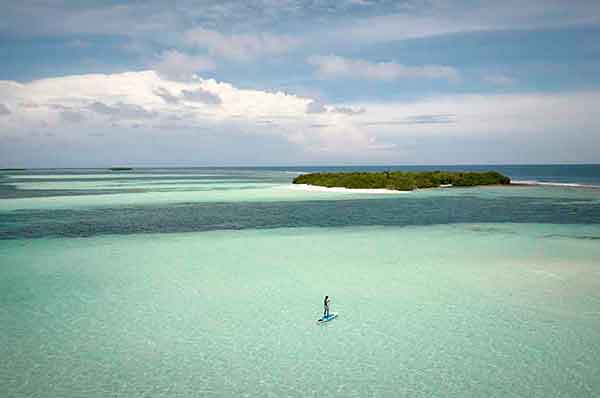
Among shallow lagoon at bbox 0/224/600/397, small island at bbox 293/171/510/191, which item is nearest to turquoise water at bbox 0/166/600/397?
shallow lagoon at bbox 0/224/600/397

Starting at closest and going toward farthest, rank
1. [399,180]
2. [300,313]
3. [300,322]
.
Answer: [300,322]
[300,313]
[399,180]

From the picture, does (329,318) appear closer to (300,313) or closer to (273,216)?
(300,313)

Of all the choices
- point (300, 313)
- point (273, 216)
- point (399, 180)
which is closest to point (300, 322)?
point (300, 313)

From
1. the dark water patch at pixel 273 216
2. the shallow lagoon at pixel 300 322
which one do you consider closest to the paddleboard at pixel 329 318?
the shallow lagoon at pixel 300 322

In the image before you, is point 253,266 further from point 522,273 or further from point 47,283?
point 522,273

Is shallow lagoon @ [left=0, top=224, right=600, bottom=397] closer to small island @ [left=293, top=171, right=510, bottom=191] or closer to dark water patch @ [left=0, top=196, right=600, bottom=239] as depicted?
dark water patch @ [left=0, top=196, right=600, bottom=239]

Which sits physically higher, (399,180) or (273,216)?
(399,180)
